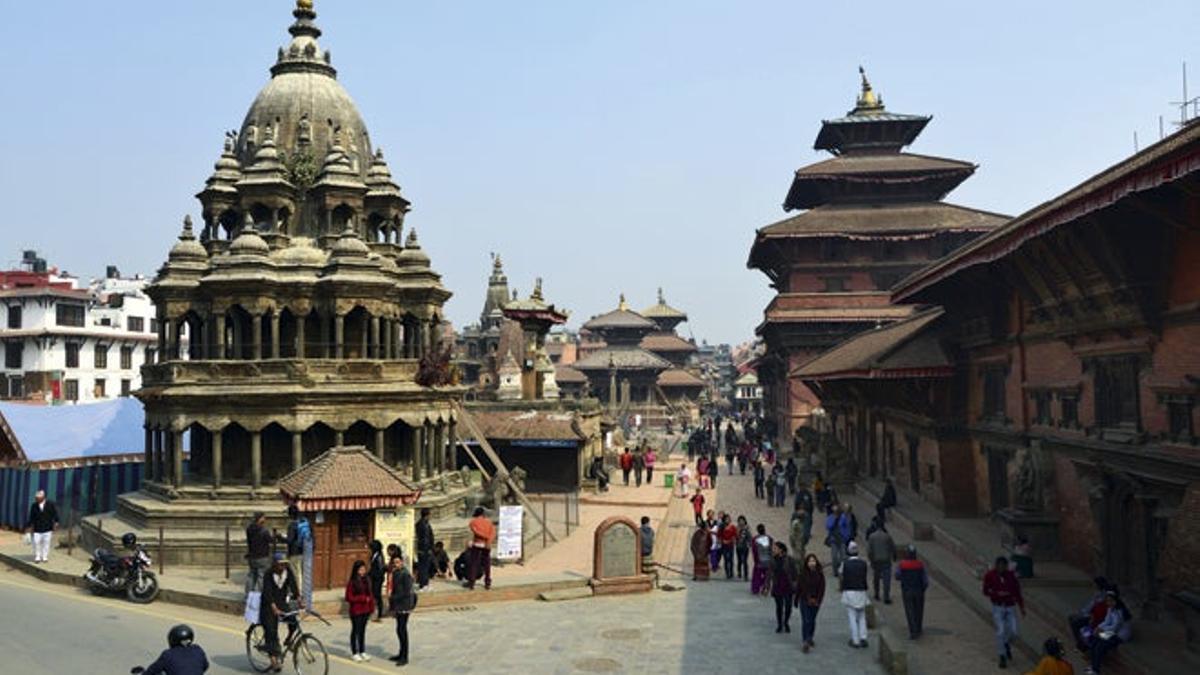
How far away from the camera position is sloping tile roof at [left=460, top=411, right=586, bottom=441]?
117 ft

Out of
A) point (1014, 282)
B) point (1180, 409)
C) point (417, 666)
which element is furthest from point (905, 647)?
point (1014, 282)

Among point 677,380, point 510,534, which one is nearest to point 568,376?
point 677,380

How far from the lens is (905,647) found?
13.8 metres

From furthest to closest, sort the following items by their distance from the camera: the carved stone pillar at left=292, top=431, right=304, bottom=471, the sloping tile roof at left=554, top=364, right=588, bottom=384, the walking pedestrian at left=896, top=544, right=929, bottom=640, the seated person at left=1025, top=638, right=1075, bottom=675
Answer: the sloping tile roof at left=554, top=364, right=588, bottom=384
the carved stone pillar at left=292, top=431, right=304, bottom=471
the walking pedestrian at left=896, top=544, right=929, bottom=640
the seated person at left=1025, top=638, right=1075, bottom=675

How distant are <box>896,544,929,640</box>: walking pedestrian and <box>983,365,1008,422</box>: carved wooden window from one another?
828 cm

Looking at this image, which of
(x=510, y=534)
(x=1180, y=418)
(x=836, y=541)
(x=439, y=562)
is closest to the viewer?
(x=1180, y=418)

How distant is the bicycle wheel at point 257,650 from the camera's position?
511 inches

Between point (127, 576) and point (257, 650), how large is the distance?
20.3 feet

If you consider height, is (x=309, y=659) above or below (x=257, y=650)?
above

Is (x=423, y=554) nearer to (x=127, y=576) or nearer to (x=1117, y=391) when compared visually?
(x=127, y=576)

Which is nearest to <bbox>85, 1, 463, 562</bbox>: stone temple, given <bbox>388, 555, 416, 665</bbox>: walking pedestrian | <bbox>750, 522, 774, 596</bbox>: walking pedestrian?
<bbox>750, 522, 774, 596</bbox>: walking pedestrian

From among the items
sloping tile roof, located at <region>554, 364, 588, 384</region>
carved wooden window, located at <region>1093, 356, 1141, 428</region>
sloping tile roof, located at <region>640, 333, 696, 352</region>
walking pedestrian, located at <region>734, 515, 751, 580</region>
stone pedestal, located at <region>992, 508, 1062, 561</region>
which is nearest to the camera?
carved wooden window, located at <region>1093, 356, 1141, 428</region>

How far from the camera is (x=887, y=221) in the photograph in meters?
47.1

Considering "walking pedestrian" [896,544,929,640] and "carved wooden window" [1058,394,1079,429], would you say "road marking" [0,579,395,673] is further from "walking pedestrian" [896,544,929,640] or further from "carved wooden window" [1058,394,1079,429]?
"carved wooden window" [1058,394,1079,429]
